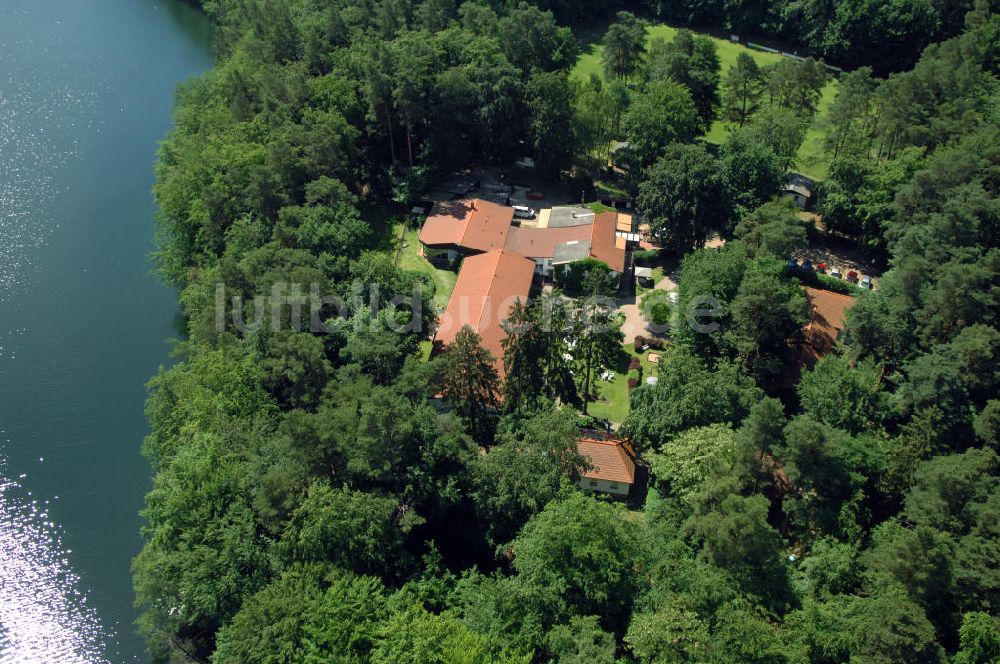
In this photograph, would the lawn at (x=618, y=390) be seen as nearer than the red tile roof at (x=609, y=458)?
No

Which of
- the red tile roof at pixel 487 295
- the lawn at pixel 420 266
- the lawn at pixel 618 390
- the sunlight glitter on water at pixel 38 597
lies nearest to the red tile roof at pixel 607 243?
the red tile roof at pixel 487 295

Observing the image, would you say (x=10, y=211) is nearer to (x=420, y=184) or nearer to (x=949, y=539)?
(x=420, y=184)

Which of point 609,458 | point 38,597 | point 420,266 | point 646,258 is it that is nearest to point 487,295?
point 420,266

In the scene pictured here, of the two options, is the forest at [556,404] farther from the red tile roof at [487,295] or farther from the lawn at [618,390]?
the red tile roof at [487,295]

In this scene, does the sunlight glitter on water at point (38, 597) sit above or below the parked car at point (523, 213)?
below

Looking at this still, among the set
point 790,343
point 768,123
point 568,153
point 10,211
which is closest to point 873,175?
point 768,123

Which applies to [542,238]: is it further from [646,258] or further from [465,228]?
[646,258]
